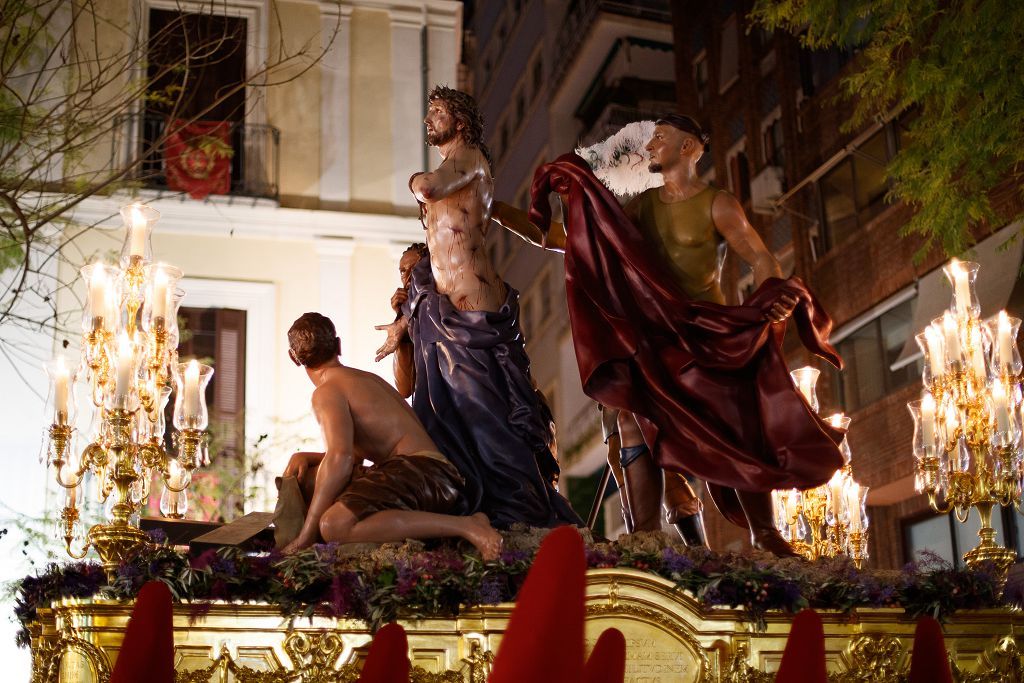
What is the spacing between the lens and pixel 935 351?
9.17 m

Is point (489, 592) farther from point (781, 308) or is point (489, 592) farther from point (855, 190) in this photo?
point (855, 190)

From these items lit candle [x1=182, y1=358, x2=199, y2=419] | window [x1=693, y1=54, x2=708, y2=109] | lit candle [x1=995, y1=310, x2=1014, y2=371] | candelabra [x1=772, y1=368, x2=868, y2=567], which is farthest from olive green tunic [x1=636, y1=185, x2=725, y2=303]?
window [x1=693, y1=54, x2=708, y2=109]

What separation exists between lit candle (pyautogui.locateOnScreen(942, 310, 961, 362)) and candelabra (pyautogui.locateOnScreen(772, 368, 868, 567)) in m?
1.41

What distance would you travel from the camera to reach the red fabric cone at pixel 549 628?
1694mm

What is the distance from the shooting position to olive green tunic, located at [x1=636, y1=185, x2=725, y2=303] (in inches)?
281

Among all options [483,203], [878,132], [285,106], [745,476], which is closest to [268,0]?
[285,106]

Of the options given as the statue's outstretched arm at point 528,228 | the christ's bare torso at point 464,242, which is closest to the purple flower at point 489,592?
the christ's bare torso at point 464,242

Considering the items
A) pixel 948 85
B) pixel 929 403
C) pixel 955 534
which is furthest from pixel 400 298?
pixel 955 534

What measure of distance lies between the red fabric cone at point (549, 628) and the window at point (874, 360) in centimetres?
1867

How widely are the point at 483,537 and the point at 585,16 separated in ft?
82.1

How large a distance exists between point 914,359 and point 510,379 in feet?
44.6

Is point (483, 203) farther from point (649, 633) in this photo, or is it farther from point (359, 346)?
point (359, 346)

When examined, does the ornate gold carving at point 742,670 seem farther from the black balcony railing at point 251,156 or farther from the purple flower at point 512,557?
the black balcony railing at point 251,156

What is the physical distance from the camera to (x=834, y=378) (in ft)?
72.4
